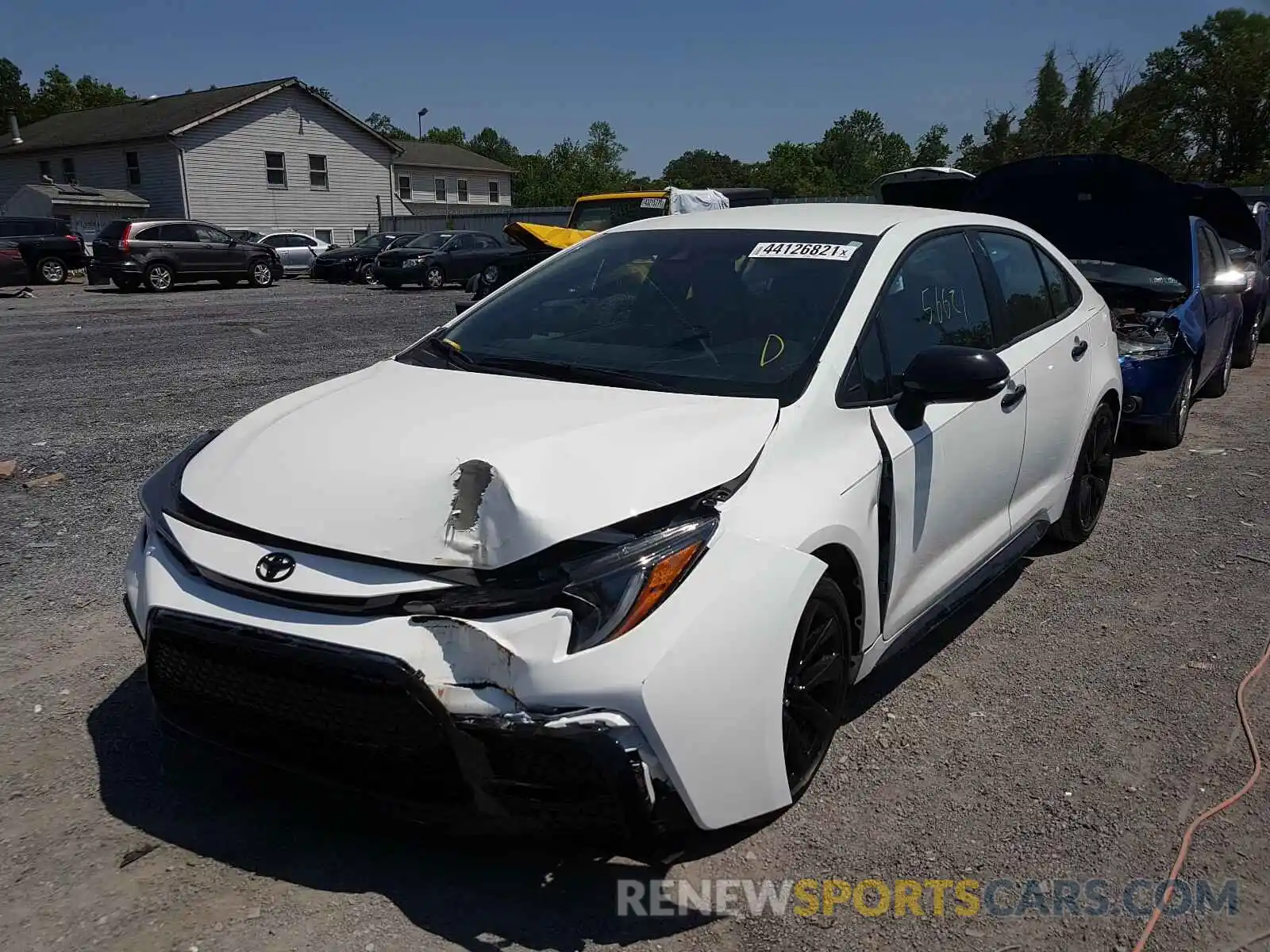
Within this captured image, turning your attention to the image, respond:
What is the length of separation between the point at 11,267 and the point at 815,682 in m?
25.6

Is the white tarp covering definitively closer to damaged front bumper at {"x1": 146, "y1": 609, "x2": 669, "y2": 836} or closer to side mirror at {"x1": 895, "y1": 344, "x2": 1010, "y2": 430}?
side mirror at {"x1": 895, "y1": 344, "x2": 1010, "y2": 430}

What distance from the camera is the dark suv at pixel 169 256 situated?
22.8 meters

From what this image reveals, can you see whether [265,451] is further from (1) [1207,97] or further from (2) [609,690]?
(1) [1207,97]

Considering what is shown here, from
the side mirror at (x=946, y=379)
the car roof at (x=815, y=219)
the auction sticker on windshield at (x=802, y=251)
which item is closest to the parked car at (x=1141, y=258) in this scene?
the car roof at (x=815, y=219)

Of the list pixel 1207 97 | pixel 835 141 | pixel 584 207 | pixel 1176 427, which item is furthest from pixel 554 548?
pixel 835 141

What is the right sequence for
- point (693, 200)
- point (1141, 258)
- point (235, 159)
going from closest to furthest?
point (1141, 258), point (693, 200), point (235, 159)

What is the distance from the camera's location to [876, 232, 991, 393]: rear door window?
347cm

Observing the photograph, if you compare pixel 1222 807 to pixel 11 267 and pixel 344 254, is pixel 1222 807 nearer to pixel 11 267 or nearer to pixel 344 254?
pixel 11 267

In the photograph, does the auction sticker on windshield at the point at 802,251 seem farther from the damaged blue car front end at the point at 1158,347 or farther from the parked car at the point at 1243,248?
the parked car at the point at 1243,248

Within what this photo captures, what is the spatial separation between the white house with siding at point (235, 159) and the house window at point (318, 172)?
0.03 m

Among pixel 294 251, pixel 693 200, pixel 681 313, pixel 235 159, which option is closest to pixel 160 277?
pixel 294 251

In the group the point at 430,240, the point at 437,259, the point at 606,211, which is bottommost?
the point at 437,259

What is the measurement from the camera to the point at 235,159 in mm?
36750

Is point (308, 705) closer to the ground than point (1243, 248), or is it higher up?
closer to the ground
